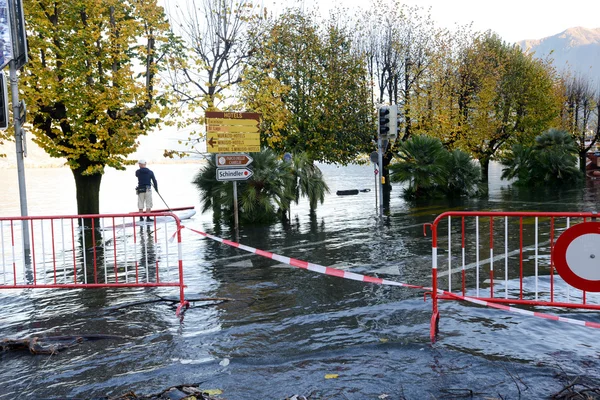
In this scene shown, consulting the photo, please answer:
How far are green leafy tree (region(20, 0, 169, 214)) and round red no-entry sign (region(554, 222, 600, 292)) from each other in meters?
14.6

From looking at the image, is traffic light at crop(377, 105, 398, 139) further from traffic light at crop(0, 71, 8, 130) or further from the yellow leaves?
traffic light at crop(0, 71, 8, 130)

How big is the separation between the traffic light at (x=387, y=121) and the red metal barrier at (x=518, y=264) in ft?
13.4

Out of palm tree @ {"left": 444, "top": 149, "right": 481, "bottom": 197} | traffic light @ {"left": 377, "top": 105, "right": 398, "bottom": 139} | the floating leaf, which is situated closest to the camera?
the floating leaf

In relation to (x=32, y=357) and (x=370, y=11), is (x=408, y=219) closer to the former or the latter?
(x=32, y=357)

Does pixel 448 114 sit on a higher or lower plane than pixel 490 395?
higher

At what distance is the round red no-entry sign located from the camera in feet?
18.0

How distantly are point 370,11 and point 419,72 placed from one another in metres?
4.66

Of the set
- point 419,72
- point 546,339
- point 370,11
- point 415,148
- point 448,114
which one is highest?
point 370,11

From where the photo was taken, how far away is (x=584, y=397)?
13.0 feet

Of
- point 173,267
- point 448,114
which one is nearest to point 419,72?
point 448,114

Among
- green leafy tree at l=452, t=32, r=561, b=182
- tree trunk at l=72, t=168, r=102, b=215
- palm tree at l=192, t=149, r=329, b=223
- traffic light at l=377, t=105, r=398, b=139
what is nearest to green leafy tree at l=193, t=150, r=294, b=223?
palm tree at l=192, t=149, r=329, b=223

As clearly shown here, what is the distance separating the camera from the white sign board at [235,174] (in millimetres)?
15672

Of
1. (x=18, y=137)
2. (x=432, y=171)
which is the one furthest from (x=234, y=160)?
(x=432, y=171)

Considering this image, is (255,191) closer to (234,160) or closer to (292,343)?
(234,160)
